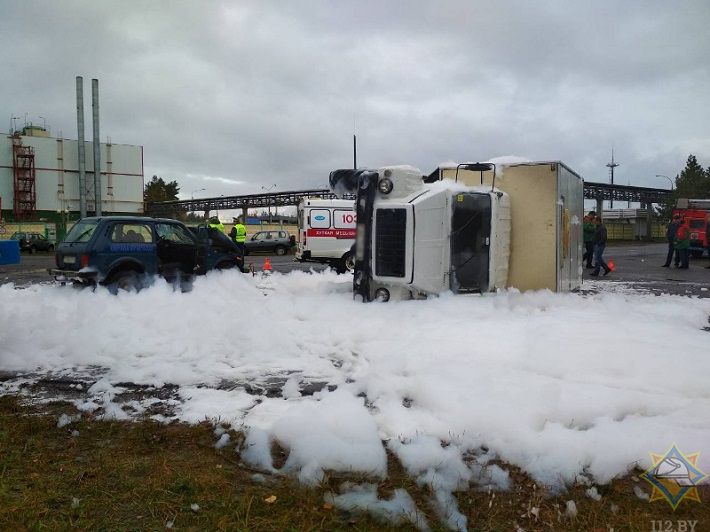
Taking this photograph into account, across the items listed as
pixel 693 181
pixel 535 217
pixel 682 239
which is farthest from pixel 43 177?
pixel 693 181

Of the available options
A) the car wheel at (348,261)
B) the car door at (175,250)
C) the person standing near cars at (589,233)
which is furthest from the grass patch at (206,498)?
the person standing near cars at (589,233)

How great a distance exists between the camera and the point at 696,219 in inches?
968

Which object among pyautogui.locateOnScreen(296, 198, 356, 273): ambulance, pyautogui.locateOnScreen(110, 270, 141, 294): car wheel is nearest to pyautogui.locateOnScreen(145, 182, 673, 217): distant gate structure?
pyautogui.locateOnScreen(296, 198, 356, 273): ambulance

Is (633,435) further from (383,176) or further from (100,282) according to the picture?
(100,282)

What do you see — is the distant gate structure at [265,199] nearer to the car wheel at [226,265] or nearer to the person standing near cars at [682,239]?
the person standing near cars at [682,239]

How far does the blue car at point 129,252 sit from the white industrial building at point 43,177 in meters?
35.4

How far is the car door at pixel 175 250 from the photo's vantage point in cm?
967

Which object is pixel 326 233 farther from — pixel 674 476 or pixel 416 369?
pixel 674 476

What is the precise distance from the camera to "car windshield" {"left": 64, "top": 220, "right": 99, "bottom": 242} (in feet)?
29.6

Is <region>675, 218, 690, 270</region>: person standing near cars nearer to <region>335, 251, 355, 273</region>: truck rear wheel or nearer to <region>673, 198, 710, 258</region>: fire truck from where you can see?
<region>673, 198, 710, 258</region>: fire truck

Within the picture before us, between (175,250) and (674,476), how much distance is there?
28.5 feet

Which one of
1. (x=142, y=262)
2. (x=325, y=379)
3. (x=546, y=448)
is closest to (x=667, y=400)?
(x=546, y=448)

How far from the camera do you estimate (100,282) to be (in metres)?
8.77

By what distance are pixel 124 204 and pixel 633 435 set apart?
47809mm
